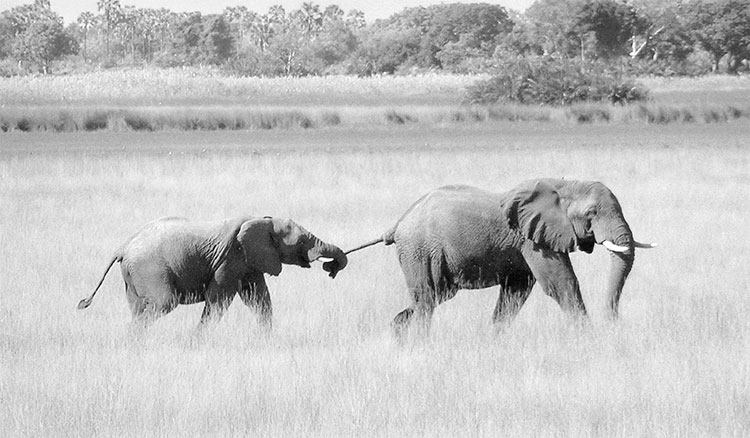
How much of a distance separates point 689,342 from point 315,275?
4.26 metres

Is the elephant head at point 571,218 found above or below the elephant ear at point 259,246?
above

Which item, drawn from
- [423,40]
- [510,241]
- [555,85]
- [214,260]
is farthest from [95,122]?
[423,40]

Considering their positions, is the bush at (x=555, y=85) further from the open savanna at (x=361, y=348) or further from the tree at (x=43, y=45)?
the tree at (x=43, y=45)

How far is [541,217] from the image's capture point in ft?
30.5

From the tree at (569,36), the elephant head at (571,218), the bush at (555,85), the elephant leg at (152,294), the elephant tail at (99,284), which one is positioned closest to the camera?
the elephant head at (571,218)

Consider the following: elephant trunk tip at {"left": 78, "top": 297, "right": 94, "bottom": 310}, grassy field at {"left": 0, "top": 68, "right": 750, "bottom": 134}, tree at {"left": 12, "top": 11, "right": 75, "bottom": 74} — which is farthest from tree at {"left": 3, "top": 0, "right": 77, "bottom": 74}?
elephant trunk tip at {"left": 78, "top": 297, "right": 94, "bottom": 310}

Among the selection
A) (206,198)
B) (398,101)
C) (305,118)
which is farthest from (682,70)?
(206,198)

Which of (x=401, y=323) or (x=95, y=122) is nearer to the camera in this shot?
(x=401, y=323)

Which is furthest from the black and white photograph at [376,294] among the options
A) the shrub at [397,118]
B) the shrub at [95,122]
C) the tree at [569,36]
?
the tree at [569,36]

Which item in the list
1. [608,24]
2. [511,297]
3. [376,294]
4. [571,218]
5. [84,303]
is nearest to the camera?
[571,218]

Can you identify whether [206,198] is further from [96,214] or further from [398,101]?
[398,101]

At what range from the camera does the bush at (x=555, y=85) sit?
4400 centimetres

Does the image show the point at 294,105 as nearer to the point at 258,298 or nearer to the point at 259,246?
the point at 258,298

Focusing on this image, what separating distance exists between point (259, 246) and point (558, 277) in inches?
79.5
